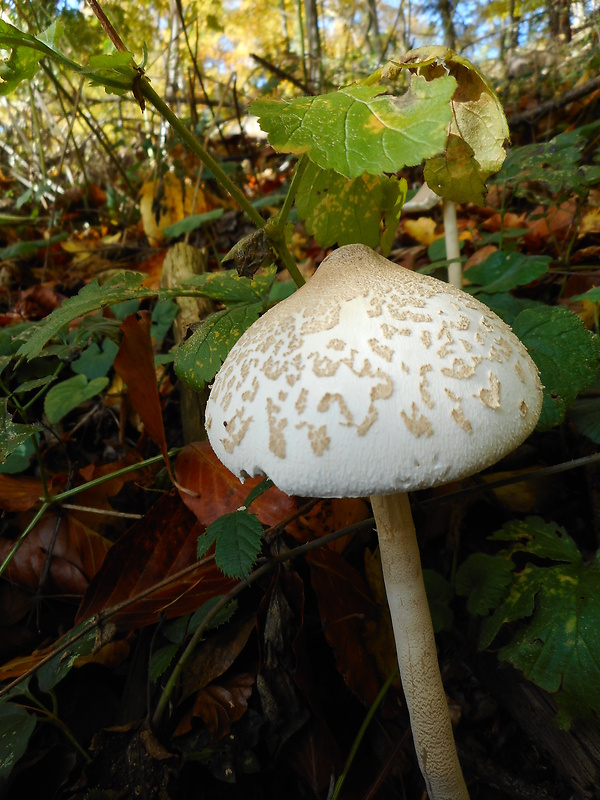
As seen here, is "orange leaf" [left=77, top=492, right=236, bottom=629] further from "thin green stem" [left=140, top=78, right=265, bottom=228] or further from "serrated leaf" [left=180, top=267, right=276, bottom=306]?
"thin green stem" [left=140, top=78, right=265, bottom=228]

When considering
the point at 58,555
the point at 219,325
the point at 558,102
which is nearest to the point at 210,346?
the point at 219,325

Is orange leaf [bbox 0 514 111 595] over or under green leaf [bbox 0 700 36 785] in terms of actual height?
over

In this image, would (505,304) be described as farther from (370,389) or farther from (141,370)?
(141,370)

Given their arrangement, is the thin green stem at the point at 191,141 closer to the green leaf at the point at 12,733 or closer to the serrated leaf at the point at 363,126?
the serrated leaf at the point at 363,126

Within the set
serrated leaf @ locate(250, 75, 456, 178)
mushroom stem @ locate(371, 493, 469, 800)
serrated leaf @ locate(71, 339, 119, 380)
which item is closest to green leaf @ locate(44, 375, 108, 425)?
serrated leaf @ locate(71, 339, 119, 380)

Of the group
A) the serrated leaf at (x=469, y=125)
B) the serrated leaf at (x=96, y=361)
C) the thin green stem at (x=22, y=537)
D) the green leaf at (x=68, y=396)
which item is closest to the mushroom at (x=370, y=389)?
the serrated leaf at (x=469, y=125)

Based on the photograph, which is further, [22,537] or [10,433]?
[22,537]
